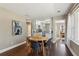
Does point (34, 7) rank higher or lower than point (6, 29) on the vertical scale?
higher

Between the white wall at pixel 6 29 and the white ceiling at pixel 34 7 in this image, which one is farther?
the white wall at pixel 6 29

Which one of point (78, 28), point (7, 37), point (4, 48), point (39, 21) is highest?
point (39, 21)

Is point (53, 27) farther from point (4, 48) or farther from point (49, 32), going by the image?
point (4, 48)

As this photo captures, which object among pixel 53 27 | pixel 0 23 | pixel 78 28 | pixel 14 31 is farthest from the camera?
pixel 53 27

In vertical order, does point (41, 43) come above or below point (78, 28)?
below

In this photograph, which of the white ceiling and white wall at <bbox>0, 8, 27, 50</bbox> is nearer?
the white ceiling

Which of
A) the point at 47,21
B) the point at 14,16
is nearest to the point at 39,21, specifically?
the point at 47,21

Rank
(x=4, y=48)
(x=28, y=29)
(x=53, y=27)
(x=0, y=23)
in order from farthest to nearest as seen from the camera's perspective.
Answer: (x=28, y=29) → (x=53, y=27) → (x=4, y=48) → (x=0, y=23)

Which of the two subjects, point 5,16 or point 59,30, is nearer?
point 5,16

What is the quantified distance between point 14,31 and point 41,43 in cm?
207

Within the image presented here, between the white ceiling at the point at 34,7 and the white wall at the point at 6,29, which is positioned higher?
the white ceiling at the point at 34,7

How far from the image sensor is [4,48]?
19.8 feet

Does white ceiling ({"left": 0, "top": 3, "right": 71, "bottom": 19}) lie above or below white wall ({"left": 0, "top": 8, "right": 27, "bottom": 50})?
above

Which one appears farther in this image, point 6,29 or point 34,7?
point 6,29
